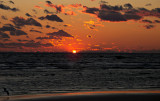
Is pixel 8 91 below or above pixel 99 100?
below

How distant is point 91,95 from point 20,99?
5.89 feet

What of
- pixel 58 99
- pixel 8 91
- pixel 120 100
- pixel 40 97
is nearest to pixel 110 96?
pixel 120 100

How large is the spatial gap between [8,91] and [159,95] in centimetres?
1629

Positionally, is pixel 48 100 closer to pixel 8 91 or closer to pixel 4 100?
pixel 4 100

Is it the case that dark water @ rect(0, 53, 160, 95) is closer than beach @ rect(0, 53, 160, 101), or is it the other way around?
beach @ rect(0, 53, 160, 101)

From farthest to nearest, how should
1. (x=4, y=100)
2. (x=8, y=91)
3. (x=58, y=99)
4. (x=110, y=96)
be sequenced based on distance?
(x=8, y=91) < (x=110, y=96) < (x=58, y=99) < (x=4, y=100)

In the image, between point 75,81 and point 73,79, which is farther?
point 73,79

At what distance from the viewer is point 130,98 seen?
641cm

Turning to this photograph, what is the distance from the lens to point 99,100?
20.4 feet

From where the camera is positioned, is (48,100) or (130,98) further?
(130,98)

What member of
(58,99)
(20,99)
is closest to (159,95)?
(58,99)

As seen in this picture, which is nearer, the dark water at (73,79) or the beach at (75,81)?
the beach at (75,81)

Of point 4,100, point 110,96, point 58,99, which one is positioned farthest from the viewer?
point 110,96

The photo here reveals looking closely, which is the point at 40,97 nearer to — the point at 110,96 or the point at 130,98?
the point at 110,96
